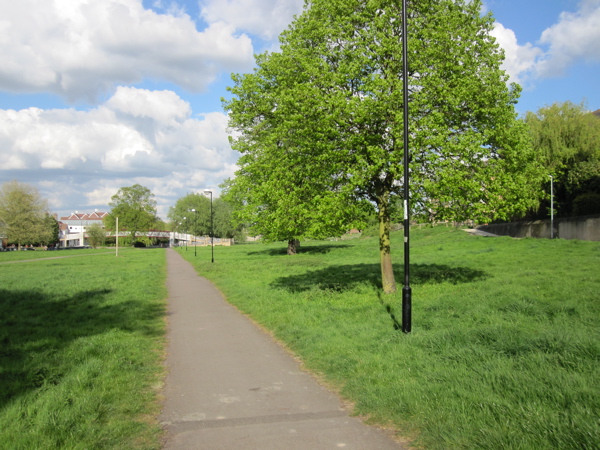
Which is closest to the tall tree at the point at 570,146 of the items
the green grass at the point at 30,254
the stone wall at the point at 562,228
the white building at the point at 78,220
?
the stone wall at the point at 562,228

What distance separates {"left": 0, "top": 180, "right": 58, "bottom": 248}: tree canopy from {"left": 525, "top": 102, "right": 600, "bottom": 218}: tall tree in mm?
87662

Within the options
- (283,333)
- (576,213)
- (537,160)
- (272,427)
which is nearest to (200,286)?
(283,333)

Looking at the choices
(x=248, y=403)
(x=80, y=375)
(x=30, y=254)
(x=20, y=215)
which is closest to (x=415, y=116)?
(x=248, y=403)

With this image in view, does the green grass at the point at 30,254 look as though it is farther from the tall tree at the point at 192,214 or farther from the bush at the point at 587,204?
the bush at the point at 587,204

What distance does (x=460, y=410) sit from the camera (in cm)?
502

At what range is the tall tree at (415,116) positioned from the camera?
11641mm

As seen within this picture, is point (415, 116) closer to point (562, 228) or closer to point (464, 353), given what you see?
point (464, 353)

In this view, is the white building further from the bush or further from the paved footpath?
the paved footpath

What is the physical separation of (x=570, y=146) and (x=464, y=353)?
4035 centimetres

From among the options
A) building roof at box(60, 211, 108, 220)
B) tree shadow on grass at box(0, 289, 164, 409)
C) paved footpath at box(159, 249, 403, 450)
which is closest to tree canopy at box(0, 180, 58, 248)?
tree shadow on grass at box(0, 289, 164, 409)

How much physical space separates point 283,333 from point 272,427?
16.3 feet

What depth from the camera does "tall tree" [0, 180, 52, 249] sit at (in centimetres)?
8600

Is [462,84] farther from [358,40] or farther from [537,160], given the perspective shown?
[537,160]

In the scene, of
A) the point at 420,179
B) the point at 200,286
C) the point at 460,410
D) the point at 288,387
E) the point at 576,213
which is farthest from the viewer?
the point at 576,213
